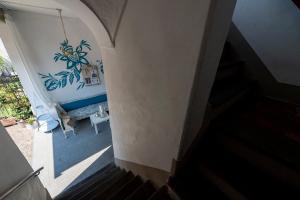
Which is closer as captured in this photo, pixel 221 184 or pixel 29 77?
pixel 221 184

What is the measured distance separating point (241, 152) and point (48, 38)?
441 cm

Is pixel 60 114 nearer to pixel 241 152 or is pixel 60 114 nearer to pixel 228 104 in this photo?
pixel 228 104

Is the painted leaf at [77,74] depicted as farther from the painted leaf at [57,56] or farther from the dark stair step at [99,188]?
the dark stair step at [99,188]

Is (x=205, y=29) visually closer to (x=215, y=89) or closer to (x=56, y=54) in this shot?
(x=215, y=89)

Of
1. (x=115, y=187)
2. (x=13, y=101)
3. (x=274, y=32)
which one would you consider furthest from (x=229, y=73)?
(x=13, y=101)

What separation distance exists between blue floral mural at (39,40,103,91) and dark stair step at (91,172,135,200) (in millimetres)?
3231

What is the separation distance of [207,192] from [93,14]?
5.33 ft

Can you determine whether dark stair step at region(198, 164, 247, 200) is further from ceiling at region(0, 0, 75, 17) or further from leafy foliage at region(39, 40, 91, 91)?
leafy foliage at region(39, 40, 91, 91)

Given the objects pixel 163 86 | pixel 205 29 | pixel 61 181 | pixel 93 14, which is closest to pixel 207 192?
pixel 163 86

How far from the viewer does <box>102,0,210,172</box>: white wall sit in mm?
869

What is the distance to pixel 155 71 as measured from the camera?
114 centimetres

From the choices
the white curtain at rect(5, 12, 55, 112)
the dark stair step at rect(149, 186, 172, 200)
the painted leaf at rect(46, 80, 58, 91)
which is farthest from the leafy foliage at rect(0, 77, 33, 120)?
the dark stair step at rect(149, 186, 172, 200)

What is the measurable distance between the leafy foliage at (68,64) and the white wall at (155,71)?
298 cm

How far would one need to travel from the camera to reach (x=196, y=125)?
125 centimetres
